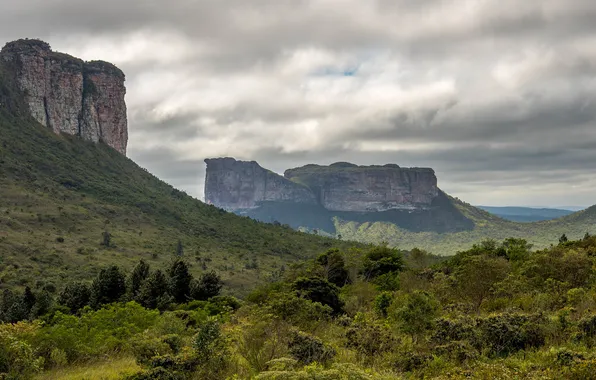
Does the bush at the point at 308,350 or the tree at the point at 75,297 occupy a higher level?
the bush at the point at 308,350

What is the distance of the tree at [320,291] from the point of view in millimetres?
40719

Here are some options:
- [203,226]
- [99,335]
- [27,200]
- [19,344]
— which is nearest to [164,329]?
[99,335]

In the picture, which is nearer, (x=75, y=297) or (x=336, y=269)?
(x=75, y=297)

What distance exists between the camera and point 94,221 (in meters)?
103

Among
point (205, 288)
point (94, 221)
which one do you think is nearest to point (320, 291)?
point (205, 288)

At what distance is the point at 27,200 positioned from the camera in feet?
323

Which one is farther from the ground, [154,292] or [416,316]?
[416,316]

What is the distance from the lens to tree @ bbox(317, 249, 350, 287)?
60.9m

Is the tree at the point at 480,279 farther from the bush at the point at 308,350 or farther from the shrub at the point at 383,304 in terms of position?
the bush at the point at 308,350

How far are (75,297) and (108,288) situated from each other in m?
2.98

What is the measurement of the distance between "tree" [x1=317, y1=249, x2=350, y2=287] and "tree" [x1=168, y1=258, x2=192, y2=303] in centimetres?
1964

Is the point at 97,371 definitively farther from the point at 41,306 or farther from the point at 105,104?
the point at 105,104

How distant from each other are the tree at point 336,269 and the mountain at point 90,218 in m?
20.3

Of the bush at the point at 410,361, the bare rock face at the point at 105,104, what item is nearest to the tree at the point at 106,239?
the bush at the point at 410,361
